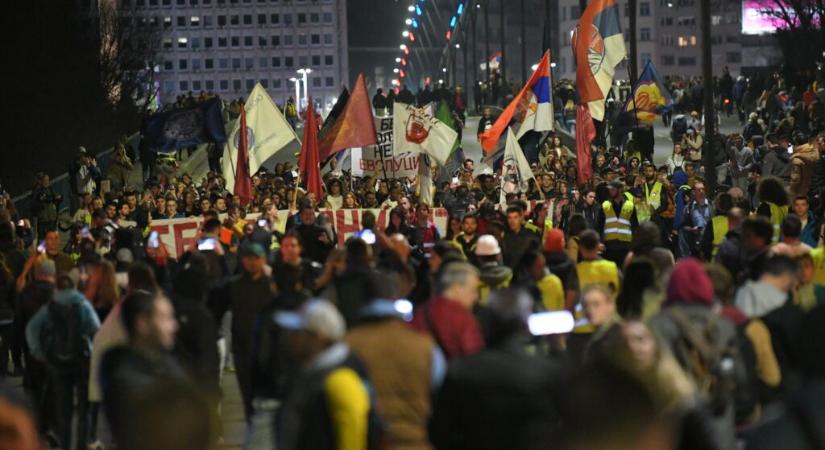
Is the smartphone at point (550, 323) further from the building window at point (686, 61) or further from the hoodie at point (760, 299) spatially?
the building window at point (686, 61)

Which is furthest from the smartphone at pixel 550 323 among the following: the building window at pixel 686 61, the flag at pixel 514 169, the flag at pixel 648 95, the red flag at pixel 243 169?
the building window at pixel 686 61

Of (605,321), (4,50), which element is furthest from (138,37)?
(605,321)

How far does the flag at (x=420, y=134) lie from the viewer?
26.7 metres

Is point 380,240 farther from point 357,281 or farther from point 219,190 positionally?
point 219,190

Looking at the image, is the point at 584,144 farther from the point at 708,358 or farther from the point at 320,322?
the point at 320,322

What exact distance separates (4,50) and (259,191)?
1612 inches

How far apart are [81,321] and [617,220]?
29.8 ft

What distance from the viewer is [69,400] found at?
12539 mm

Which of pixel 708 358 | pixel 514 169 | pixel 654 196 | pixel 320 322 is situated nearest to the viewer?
pixel 320 322

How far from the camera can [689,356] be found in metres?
8.69

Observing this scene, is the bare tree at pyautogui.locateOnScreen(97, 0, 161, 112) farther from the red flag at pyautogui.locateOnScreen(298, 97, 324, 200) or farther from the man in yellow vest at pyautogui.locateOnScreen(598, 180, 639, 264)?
the man in yellow vest at pyautogui.locateOnScreen(598, 180, 639, 264)

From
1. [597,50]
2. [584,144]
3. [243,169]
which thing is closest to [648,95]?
[597,50]

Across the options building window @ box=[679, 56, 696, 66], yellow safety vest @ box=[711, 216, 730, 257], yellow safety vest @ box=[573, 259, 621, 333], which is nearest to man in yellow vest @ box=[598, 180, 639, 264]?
yellow safety vest @ box=[711, 216, 730, 257]

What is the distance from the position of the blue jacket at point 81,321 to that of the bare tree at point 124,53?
64068 millimetres
